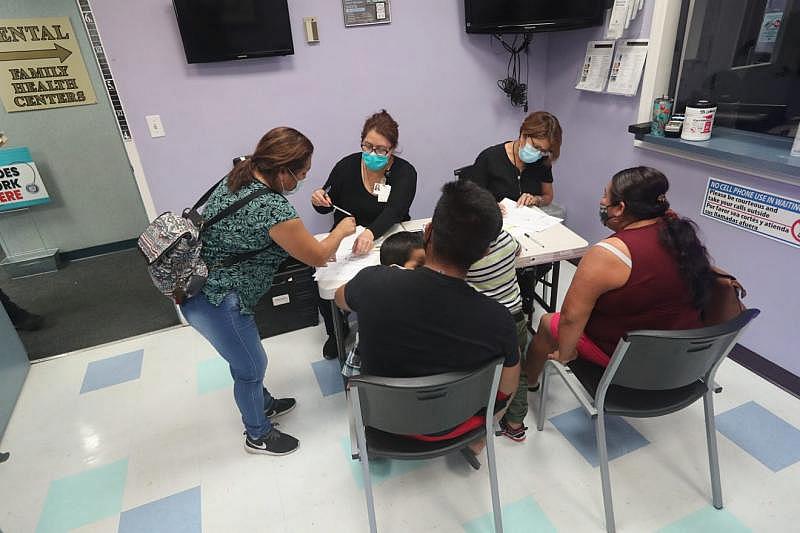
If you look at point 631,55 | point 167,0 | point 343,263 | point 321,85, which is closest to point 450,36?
point 321,85

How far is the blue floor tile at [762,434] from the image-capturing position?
5.71ft

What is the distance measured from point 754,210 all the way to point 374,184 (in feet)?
5.89

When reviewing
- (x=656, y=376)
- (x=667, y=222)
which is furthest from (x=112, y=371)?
(x=667, y=222)

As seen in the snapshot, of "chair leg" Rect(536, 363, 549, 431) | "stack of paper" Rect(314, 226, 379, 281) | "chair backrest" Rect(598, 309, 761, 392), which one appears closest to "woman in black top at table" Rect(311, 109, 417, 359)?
"stack of paper" Rect(314, 226, 379, 281)

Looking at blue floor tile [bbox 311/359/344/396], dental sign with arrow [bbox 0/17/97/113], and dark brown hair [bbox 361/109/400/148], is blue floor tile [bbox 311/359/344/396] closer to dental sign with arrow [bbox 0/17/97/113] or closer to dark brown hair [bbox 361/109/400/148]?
dark brown hair [bbox 361/109/400/148]

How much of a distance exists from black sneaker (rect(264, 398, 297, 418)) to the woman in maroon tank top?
134 centimetres

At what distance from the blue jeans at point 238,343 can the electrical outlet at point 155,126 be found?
4.86 feet

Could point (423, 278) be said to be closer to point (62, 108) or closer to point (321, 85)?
point (321, 85)

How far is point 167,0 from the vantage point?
2.37 metres

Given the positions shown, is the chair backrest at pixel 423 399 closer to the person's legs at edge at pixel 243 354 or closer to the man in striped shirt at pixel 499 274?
the man in striped shirt at pixel 499 274

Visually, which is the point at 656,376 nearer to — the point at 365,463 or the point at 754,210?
the point at 365,463

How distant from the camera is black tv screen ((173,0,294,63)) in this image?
237 cm

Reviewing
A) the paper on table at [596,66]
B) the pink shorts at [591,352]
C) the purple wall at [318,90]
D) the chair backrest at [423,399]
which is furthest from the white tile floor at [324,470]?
the paper on table at [596,66]

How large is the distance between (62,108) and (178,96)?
1647 millimetres
